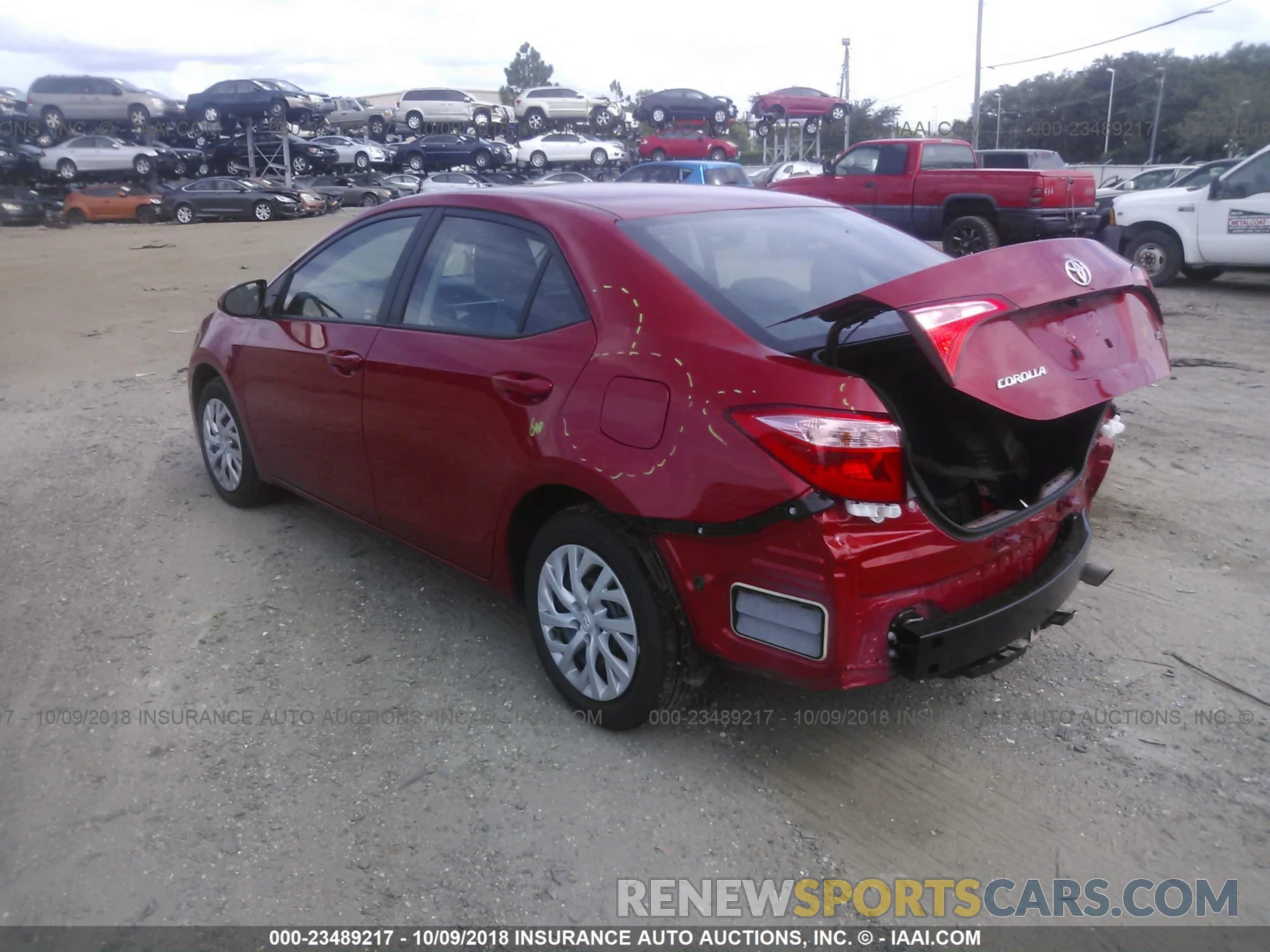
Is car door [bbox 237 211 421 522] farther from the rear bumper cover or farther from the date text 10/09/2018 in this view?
the rear bumper cover

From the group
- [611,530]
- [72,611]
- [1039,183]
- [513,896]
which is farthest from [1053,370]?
[1039,183]

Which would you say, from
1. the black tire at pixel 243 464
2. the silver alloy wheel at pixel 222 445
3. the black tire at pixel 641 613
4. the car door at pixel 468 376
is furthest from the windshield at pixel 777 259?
the silver alloy wheel at pixel 222 445

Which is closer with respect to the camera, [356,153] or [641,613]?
[641,613]

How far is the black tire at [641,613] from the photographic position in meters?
3.00

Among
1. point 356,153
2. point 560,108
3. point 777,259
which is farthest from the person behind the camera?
point 560,108

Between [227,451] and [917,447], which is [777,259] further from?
[227,451]

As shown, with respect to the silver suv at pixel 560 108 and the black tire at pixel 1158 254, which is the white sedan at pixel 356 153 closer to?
the silver suv at pixel 560 108

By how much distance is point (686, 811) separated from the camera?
Answer: 9.67 ft

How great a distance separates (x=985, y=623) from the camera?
2826 millimetres

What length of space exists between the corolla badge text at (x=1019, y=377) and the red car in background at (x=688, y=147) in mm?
30945

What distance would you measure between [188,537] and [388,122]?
44008mm

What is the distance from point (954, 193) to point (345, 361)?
1181 centimetres

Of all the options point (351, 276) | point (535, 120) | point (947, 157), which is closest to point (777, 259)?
point (351, 276)

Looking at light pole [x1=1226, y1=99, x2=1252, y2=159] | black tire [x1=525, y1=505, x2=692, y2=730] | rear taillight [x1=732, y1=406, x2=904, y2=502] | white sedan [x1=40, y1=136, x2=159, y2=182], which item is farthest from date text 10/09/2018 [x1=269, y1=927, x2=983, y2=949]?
light pole [x1=1226, y1=99, x2=1252, y2=159]
